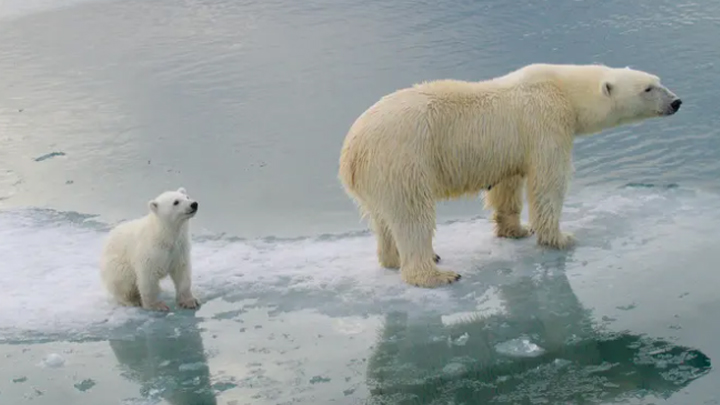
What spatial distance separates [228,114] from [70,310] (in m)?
3.73

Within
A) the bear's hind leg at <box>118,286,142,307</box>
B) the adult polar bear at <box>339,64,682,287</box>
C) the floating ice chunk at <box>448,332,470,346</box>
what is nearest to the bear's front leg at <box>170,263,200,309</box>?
the bear's hind leg at <box>118,286,142,307</box>

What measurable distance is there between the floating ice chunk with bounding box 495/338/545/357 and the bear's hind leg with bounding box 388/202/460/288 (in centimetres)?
87

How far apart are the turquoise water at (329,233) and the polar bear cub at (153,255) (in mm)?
151

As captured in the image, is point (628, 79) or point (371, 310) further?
point (628, 79)

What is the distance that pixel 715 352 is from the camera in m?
4.50

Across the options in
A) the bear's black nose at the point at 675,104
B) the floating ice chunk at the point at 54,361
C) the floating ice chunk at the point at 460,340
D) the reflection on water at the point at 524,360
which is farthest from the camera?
the bear's black nose at the point at 675,104

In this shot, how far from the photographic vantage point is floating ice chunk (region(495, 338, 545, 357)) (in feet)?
15.4

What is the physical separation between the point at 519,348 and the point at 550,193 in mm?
1466

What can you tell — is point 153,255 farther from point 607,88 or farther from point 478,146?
point 607,88

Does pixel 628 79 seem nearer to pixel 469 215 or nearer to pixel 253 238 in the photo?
pixel 469 215

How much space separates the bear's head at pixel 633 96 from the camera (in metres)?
5.98

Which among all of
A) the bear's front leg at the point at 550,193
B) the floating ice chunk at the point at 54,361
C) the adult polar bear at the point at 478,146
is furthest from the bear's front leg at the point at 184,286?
the bear's front leg at the point at 550,193

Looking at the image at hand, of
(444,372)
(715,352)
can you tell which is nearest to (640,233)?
(715,352)

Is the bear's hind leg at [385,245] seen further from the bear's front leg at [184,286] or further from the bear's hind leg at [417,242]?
the bear's front leg at [184,286]
